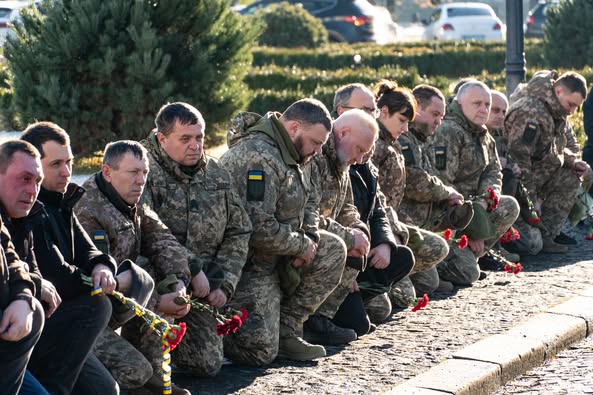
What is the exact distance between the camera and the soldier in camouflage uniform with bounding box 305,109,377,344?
27.0 feet

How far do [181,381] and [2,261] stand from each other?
7.12 ft

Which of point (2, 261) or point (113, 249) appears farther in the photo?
point (113, 249)

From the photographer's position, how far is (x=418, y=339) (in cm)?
819

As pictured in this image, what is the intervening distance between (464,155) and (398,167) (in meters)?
1.38

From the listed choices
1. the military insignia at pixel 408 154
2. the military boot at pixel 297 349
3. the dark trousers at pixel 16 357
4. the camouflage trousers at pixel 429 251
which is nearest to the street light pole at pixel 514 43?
the military insignia at pixel 408 154

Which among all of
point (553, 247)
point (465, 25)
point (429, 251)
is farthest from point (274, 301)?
point (465, 25)

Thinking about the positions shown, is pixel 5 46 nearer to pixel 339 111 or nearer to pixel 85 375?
pixel 339 111

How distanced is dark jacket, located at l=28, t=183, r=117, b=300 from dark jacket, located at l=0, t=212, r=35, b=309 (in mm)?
417

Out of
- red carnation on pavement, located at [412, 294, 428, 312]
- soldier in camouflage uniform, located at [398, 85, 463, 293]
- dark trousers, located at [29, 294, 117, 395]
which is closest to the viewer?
dark trousers, located at [29, 294, 117, 395]

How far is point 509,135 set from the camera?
11.8 meters

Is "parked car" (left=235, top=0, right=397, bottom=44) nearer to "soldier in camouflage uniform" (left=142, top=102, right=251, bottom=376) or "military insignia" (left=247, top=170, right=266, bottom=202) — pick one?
"military insignia" (left=247, top=170, right=266, bottom=202)

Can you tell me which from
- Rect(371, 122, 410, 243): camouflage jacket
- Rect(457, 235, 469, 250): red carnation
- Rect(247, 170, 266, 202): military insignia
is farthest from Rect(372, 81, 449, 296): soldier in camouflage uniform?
Rect(247, 170, 266, 202): military insignia

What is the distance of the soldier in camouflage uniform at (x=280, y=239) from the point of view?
772 cm

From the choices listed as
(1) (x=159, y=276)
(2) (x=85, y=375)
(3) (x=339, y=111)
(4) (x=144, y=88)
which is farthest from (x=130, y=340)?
(4) (x=144, y=88)
